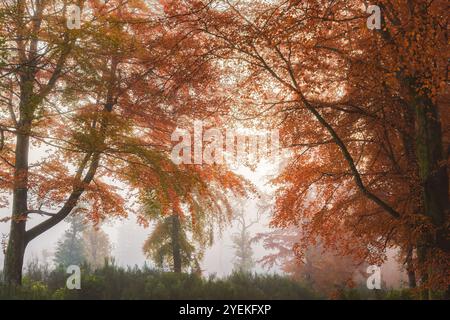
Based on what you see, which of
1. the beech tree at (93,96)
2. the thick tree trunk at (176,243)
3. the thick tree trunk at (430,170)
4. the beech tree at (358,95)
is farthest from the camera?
the thick tree trunk at (176,243)

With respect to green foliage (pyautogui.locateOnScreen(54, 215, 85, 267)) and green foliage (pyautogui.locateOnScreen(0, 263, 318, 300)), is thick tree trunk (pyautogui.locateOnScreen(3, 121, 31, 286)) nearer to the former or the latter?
green foliage (pyautogui.locateOnScreen(0, 263, 318, 300))

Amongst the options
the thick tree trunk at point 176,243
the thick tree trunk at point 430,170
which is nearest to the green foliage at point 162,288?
the thick tree trunk at point 176,243

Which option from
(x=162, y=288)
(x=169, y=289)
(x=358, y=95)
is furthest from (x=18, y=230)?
(x=358, y=95)

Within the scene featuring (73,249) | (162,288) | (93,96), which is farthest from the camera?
(73,249)

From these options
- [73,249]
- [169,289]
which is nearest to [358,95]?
[169,289]

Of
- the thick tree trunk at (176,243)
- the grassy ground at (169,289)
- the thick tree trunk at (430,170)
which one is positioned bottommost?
the grassy ground at (169,289)

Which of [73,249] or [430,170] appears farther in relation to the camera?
[73,249]

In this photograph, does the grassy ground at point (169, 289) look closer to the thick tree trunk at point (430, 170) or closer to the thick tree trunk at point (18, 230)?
the thick tree trunk at point (18, 230)

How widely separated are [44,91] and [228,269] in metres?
82.1

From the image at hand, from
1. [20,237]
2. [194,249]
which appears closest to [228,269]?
[194,249]

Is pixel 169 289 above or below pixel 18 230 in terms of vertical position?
below

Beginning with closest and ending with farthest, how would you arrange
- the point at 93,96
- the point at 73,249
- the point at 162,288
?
the point at 93,96
the point at 162,288
the point at 73,249

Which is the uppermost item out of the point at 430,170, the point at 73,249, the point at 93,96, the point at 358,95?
the point at 93,96

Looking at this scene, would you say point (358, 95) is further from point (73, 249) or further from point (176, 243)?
point (73, 249)
